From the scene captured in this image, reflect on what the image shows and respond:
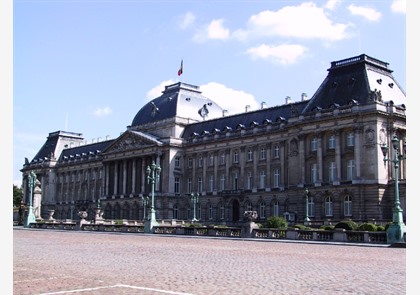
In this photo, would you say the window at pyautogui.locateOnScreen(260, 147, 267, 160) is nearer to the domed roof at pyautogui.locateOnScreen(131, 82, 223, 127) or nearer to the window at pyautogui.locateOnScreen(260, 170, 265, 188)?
the window at pyautogui.locateOnScreen(260, 170, 265, 188)

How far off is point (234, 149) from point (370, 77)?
26.2m

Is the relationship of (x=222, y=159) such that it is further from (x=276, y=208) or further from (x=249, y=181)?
(x=276, y=208)

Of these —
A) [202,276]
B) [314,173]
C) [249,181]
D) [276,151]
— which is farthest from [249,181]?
[202,276]

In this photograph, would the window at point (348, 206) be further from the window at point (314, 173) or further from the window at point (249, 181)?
the window at point (249, 181)

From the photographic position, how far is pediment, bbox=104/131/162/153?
329ft

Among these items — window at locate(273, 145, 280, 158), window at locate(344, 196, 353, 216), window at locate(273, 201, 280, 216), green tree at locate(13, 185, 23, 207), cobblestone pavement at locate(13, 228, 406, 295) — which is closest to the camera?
cobblestone pavement at locate(13, 228, 406, 295)

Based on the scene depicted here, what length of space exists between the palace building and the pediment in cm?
22

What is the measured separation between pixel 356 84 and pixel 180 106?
38310mm

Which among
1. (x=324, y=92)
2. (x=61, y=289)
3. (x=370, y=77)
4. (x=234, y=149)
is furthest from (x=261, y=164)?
(x=61, y=289)

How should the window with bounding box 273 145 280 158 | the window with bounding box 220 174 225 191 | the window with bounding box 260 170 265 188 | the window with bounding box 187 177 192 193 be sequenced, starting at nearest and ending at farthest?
1. the window with bounding box 273 145 280 158
2. the window with bounding box 260 170 265 188
3. the window with bounding box 220 174 225 191
4. the window with bounding box 187 177 192 193

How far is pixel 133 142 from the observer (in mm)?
104688

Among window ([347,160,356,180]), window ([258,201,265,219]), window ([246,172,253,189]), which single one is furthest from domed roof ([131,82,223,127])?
window ([347,160,356,180])

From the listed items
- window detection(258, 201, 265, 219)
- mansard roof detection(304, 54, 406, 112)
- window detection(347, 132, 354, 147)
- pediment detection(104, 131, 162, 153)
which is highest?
mansard roof detection(304, 54, 406, 112)

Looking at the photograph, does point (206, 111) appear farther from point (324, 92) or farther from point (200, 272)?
point (200, 272)
